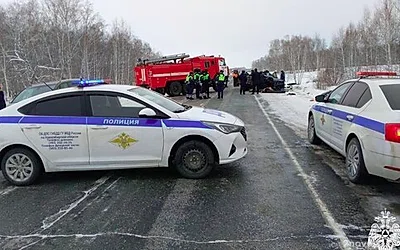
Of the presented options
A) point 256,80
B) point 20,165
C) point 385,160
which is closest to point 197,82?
point 256,80

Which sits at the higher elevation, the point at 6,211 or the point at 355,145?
the point at 355,145

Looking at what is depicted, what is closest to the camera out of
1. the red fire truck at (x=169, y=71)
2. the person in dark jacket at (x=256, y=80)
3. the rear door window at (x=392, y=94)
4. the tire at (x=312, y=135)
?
the rear door window at (x=392, y=94)

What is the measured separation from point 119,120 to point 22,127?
1.49 meters

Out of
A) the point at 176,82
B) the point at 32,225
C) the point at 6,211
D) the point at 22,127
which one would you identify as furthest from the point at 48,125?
the point at 176,82

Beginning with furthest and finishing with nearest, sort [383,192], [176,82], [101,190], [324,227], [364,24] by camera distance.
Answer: [364,24], [176,82], [101,190], [383,192], [324,227]

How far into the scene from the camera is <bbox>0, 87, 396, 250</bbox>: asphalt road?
3.89 metres

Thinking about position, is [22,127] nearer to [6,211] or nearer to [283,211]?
[6,211]

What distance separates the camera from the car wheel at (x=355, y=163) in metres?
5.40

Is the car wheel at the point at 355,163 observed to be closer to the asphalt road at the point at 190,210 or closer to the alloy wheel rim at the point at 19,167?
the asphalt road at the point at 190,210

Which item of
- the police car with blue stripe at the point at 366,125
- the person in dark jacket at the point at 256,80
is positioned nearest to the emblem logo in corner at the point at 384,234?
the police car with blue stripe at the point at 366,125

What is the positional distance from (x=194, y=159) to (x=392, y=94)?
3.04 meters

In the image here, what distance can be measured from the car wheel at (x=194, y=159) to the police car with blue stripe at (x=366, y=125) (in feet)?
6.96

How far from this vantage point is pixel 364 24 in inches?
2040

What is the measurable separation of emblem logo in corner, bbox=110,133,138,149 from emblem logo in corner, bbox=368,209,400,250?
354 cm
